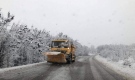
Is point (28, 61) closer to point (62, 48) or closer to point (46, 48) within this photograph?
point (46, 48)

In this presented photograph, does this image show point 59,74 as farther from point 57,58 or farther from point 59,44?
point 59,44

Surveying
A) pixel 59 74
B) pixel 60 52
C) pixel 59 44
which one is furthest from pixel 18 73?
pixel 59 44

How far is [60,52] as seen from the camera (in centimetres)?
2211

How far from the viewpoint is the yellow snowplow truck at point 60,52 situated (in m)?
22.1

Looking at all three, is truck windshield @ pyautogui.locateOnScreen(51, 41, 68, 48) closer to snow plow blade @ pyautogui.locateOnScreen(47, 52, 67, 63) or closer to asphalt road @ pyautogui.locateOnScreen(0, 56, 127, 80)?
snow plow blade @ pyautogui.locateOnScreen(47, 52, 67, 63)

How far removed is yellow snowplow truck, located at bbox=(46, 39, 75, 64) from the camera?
22.1 m

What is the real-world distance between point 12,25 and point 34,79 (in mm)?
20571

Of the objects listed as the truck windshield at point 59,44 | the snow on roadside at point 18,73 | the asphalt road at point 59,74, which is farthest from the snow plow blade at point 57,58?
the snow on roadside at point 18,73

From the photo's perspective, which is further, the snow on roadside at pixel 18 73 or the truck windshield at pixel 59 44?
the truck windshield at pixel 59 44

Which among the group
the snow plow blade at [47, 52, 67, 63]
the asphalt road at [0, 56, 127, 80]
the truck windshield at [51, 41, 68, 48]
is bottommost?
the asphalt road at [0, 56, 127, 80]

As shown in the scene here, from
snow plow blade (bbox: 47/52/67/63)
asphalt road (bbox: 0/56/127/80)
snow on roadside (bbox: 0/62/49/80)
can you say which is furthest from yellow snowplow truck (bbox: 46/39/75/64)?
snow on roadside (bbox: 0/62/49/80)

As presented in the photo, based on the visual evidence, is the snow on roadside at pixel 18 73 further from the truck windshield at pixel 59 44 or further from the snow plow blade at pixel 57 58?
the truck windshield at pixel 59 44

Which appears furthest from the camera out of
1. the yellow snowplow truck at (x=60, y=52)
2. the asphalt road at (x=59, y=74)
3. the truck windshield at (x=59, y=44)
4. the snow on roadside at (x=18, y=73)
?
the truck windshield at (x=59, y=44)

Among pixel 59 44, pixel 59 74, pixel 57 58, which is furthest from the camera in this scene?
pixel 59 44
